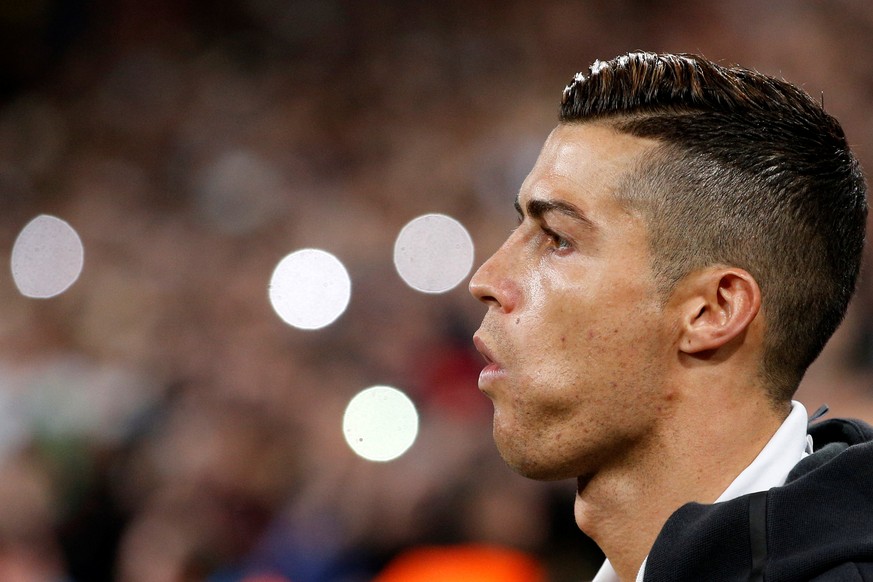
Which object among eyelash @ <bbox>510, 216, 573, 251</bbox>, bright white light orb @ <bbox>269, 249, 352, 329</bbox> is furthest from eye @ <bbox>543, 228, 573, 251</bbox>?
bright white light orb @ <bbox>269, 249, 352, 329</bbox>

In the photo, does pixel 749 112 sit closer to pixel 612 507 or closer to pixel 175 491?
pixel 612 507

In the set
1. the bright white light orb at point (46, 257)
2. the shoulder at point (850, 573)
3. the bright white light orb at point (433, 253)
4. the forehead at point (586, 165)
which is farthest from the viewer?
the bright white light orb at point (46, 257)

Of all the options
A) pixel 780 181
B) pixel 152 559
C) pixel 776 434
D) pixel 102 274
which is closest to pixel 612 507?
pixel 776 434

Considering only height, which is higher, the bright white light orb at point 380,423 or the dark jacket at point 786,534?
the bright white light orb at point 380,423

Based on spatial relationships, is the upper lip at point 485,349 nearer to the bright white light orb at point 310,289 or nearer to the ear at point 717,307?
the ear at point 717,307

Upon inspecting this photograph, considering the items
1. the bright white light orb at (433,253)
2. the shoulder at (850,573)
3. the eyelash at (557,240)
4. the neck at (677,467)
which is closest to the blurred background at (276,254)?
the bright white light orb at (433,253)

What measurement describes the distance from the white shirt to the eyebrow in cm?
38

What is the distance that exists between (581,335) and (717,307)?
0.19 m

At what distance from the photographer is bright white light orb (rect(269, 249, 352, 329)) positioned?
3.49 m

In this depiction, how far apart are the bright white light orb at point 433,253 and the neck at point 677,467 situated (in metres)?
2.04

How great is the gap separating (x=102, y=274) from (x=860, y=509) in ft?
10.5

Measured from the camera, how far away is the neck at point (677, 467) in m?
1.27

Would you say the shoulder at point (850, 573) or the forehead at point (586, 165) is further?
the forehead at point (586, 165)

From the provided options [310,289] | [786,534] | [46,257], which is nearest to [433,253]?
[310,289]
